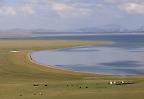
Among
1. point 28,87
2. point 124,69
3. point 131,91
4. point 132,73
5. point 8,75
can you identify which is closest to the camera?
point 131,91

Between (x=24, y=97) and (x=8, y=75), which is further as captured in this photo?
(x=8, y=75)

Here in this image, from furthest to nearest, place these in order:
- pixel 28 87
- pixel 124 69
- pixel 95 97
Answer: pixel 124 69, pixel 28 87, pixel 95 97

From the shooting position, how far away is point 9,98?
73.5 ft

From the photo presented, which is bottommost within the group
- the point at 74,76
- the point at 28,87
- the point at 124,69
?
the point at 28,87

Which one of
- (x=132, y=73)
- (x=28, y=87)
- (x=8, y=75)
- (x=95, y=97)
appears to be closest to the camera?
(x=95, y=97)

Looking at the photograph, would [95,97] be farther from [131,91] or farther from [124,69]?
[124,69]

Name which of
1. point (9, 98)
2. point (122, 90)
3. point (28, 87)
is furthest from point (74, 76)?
point (9, 98)

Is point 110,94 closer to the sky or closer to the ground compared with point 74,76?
closer to the ground

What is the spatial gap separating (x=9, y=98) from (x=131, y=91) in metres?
7.69

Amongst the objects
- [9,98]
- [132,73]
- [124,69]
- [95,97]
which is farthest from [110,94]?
[124,69]

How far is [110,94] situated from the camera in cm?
2275

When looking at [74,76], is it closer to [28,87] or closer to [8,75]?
[8,75]

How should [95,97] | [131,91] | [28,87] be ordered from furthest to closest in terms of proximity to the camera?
1. [28,87]
2. [131,91]
3. [95,97]

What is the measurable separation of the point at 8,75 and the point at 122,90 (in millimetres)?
18313
